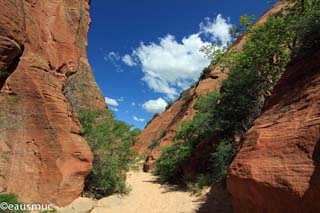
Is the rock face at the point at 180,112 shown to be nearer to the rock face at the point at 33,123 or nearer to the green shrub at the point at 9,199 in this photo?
the rock face at the point at 33,123

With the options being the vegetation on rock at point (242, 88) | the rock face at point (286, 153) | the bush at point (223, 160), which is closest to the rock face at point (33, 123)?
the rock face at point (286, 153)

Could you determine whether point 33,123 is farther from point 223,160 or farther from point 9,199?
point 223,160

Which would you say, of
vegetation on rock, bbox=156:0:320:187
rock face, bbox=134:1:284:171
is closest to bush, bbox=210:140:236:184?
vegetation on rock, bbox=156:0:320:187

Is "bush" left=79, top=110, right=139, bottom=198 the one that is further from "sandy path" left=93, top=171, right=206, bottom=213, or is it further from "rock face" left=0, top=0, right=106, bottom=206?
"rock face" left=0, top=0, right=106, bottom=206

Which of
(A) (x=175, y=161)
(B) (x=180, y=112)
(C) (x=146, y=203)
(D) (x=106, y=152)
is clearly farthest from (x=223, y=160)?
(B) (x=180, y=112)

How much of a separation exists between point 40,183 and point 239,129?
1052 cm

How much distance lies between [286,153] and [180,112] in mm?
31607

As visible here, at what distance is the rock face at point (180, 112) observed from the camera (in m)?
30.5

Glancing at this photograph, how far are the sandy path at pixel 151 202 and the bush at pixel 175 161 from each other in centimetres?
263

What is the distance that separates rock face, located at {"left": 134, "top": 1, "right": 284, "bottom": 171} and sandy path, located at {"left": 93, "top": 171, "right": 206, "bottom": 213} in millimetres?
12916

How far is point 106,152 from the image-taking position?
46.2 feet

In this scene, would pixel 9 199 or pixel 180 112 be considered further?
pixel 180 112

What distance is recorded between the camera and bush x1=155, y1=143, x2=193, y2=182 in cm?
1838

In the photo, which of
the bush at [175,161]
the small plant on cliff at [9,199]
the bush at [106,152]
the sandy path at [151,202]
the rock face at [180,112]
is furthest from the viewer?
the rock face at [180,112]
